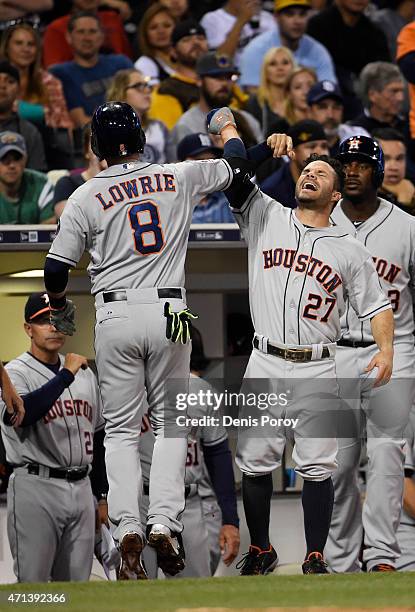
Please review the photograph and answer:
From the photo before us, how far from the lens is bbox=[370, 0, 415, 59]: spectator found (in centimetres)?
1218

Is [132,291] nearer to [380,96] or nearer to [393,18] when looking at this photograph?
[380,96]

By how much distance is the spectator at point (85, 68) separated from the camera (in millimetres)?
10219

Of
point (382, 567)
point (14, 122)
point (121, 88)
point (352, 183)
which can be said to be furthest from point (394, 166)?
point (382, 567)

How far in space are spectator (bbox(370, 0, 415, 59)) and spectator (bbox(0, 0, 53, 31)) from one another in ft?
10.2

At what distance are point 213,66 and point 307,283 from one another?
3946mm

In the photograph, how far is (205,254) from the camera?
25.9ft

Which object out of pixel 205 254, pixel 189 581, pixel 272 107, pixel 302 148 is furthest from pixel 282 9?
pixel 189 581

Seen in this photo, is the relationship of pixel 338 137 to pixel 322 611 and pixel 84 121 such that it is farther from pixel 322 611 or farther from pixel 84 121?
pixel 322 611

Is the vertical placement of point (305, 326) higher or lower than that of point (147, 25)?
lower

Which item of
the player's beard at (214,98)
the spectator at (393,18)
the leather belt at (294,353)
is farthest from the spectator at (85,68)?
the leather belt at (294,353)

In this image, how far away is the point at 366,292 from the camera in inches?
241

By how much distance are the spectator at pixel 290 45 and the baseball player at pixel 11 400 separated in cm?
484

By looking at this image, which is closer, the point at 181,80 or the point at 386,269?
the point at 386,269

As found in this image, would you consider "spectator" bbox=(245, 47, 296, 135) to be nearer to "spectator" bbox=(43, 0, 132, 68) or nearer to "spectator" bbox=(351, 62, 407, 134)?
"spectator" bbox=(351, 62, 407, 134)
